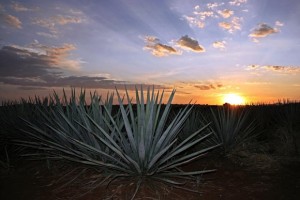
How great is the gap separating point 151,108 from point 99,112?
4.31 ft

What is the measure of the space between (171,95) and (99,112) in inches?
53.5

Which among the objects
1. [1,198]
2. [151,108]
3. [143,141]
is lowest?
[1,198]

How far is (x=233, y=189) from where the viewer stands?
429 cm

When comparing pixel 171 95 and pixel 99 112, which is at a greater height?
pixel 171 95

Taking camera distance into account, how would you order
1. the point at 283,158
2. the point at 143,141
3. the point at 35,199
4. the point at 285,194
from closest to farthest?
the point at 143,141, the point at 35,199, the point at 285,194, the point at 283,158

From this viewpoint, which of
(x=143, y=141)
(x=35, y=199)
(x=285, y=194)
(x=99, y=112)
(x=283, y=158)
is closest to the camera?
(x=143, y=141)

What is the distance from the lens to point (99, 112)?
15.8 feet

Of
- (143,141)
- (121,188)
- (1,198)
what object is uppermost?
(143,141)

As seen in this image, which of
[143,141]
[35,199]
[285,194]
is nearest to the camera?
[143,141]

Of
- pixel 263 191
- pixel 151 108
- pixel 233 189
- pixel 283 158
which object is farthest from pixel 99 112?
pixel 283 158

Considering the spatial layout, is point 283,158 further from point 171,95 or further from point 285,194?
point 171,95

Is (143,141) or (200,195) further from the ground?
(143,141)

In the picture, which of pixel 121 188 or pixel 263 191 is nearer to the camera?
pixel 121 188

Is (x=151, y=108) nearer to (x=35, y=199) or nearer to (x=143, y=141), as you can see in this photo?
(x=143, y=141)
